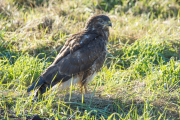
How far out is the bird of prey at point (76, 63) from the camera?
3.53 m

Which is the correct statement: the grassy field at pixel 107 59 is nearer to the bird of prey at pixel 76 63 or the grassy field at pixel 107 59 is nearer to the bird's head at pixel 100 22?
the bird of prey at pixel 76 63

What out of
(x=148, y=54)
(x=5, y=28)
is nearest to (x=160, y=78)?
(x=148, y=54)

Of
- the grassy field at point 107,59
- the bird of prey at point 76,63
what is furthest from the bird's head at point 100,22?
the grassy field at point 107,59

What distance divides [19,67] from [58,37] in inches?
65.6

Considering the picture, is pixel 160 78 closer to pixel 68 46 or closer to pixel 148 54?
pixel 148 54

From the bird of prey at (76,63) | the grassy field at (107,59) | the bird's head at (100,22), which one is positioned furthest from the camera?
the bird's head at (100,22)

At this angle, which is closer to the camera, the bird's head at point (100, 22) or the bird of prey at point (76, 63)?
the bird of prey at point (76, 63)

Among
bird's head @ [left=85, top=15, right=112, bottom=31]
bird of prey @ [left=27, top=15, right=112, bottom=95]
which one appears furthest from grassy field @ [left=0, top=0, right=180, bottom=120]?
bird's head @ [left=85, top=15, right=112, bottom=31]

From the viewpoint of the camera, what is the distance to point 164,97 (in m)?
3.68

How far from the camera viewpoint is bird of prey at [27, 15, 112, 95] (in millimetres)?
3525

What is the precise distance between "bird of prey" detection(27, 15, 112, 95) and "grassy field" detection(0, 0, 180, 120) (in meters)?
0.19

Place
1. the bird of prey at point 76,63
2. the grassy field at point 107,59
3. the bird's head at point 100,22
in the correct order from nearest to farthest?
the grassy field at point 107,59 → the bird of prey at point 76,63 → the bird's head at point 100,22

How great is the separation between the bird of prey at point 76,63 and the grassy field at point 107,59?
193mm

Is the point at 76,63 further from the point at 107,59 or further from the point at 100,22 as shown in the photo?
the point at 107,59
